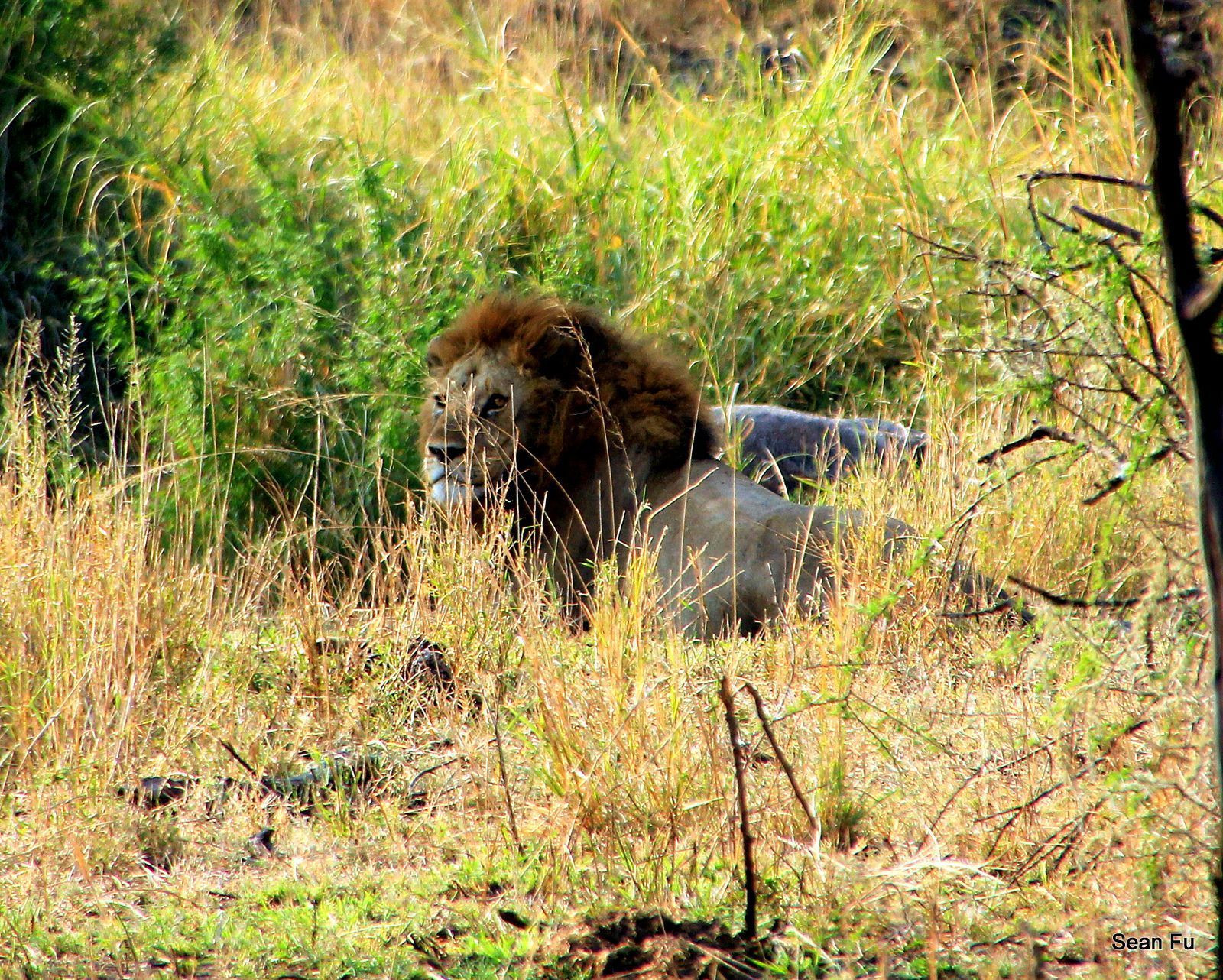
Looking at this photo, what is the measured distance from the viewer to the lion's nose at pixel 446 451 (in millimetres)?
6027

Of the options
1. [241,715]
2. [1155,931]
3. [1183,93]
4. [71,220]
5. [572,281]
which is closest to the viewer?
[1183,93]

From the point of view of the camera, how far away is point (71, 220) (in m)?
9.19

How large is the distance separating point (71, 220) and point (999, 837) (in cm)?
757

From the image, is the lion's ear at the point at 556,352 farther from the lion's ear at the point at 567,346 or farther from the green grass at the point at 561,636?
the green grass at the point at 561,636

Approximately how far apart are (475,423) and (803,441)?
234cm

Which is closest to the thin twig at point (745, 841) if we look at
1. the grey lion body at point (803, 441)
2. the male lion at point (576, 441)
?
the male lion at point (576, 441)

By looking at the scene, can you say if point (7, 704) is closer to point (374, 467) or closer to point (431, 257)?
point (374, 467)

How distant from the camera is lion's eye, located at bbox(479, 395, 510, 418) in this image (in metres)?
6.12

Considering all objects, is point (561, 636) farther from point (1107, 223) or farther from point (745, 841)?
point (1107, 223)

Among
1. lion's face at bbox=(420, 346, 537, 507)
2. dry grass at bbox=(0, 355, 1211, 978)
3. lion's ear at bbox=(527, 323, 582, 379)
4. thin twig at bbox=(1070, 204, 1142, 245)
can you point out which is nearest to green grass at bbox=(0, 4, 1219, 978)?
dry grass at bbox=(0, 355, 1211, 978)

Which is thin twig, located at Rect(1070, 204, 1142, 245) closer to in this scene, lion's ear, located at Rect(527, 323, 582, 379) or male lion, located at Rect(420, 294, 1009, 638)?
male lion, located at Rect(420, 294, 1009, 638)

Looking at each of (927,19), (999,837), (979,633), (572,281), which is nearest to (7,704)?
(999,837)

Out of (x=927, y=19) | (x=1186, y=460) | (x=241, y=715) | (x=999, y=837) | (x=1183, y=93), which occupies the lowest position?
(x=241, y=715)

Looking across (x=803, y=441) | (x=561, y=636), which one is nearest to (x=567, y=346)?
(x=561, y=636)
